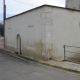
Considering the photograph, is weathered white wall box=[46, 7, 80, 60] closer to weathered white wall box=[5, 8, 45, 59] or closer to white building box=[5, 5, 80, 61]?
white building box=[5, 5, 80, 61]

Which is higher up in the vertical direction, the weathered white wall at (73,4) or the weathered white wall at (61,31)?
the weathered white wall at (73,4)

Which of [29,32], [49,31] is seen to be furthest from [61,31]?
[29,32]

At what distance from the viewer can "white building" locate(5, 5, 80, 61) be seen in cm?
1129

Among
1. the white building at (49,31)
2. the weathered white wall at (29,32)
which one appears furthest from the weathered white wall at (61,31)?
the weathered white wall at (29,32)

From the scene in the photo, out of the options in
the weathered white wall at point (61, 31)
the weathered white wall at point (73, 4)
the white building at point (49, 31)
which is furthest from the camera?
the weathered white wall at point (73, 4)

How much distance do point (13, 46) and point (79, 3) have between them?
11.6 meters

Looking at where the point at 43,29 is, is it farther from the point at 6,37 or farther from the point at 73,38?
the point at 6,37

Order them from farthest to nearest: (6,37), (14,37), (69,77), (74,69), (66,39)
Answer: (6,37) → (14,37) → (66,39) → (74,69) → (69,77)

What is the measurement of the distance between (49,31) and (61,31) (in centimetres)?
103

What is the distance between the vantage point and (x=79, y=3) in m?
22.6

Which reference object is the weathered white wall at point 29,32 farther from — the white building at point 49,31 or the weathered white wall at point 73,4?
the weathered white wall at point 73,4

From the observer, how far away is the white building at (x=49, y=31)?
1129 cm

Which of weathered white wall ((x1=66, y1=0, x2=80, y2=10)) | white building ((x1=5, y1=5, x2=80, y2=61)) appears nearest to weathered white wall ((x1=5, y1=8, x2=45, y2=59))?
white building ((x1=5, y1=5, x2=80, y2=61))

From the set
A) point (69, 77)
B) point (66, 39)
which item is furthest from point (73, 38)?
point (69, 77)
